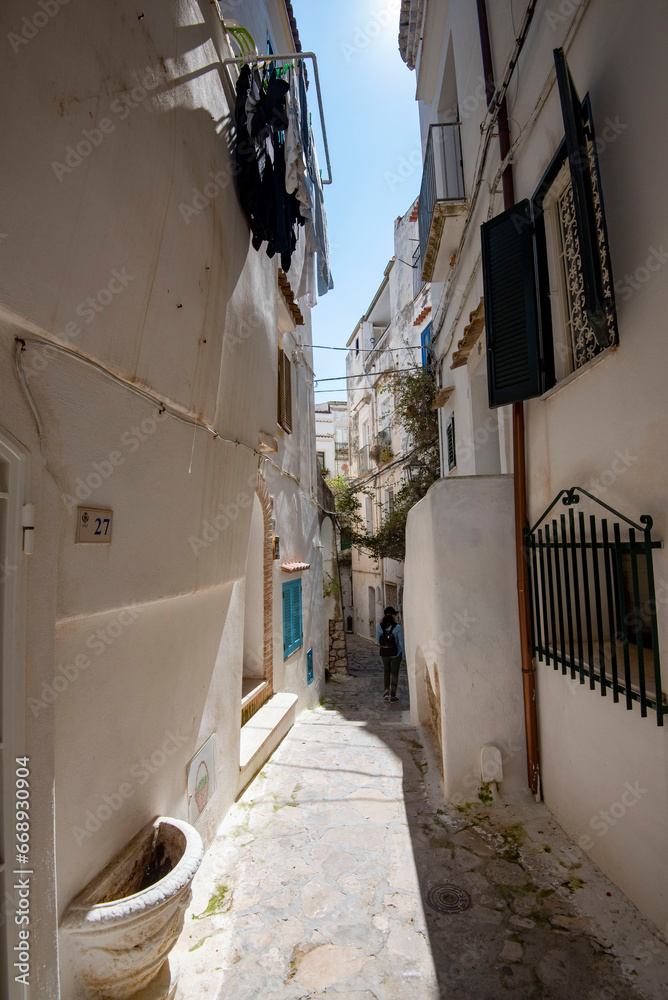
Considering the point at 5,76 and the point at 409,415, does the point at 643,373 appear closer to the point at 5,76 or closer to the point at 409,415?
the point at 5,76

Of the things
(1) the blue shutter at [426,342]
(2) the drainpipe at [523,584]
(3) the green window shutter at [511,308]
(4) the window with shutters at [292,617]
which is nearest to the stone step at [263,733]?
(4) the window with shutters at [292,617]

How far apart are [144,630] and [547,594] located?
315 centimetres

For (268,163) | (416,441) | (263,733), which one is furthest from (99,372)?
(416,441)

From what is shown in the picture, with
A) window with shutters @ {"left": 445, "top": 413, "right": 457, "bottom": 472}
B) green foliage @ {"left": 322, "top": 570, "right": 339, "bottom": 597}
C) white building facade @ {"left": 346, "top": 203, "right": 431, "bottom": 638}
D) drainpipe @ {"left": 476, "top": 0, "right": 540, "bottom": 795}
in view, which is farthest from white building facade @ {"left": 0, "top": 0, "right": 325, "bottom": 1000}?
green foliage @ {"left": 322, "top": 570, "right": 339, "bottom": 597}

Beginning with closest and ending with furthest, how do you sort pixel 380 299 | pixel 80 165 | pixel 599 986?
pixel 80 165 → pixel 599 986 → pixel 380 299

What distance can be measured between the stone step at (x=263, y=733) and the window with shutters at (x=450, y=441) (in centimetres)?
474

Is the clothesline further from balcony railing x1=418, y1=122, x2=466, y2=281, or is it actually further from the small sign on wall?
the small sign on wall

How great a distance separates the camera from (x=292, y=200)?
4.82 m

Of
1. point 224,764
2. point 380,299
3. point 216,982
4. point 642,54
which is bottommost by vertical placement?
point 216,982

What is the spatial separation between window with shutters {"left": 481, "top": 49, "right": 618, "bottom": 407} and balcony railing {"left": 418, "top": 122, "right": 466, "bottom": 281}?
7.64 ft

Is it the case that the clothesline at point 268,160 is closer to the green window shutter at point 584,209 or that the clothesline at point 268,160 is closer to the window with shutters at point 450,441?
the green window shutter at point 584,209

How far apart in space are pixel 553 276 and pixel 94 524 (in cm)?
413

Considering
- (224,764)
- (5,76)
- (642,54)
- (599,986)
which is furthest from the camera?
(224,764)

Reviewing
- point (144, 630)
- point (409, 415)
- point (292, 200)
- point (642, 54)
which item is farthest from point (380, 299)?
point (144, 630)
